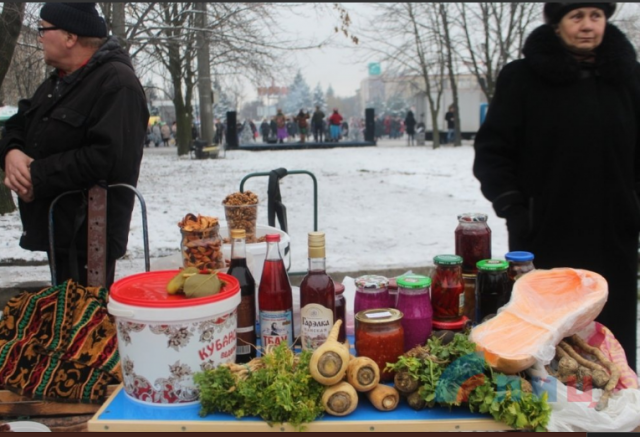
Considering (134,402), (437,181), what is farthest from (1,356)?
(437,181)

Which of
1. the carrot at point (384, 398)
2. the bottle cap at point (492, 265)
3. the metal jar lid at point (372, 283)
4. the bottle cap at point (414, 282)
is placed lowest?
the carrot at point (384, 398)

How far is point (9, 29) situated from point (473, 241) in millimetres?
7399

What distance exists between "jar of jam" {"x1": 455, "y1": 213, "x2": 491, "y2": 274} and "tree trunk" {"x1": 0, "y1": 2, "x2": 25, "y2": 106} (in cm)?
698

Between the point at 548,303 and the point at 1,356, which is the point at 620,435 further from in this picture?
the point at 1,356

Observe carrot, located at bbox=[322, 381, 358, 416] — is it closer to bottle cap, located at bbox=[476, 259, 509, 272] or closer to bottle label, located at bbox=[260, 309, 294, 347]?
bottle label, located at bbox=[260, 309, 294, 347]

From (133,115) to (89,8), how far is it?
1.81 feet

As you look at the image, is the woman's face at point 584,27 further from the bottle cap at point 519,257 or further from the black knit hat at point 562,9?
the bottle cap at point 519,257

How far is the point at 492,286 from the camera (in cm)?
211

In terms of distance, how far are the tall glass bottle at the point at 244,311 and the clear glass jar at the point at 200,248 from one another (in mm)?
180

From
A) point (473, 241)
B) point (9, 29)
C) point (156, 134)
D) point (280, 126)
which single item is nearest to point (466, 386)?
point (473, 241)

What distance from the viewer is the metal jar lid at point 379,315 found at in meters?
1.89

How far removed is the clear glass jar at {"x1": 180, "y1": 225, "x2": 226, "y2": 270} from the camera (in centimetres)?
226

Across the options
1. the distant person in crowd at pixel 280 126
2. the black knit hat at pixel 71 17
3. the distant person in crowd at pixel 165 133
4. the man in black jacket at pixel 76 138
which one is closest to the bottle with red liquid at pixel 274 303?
the man in black jacket at pixel 76 138

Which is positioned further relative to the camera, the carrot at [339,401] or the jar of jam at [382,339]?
the jar of jam at [382,339]
